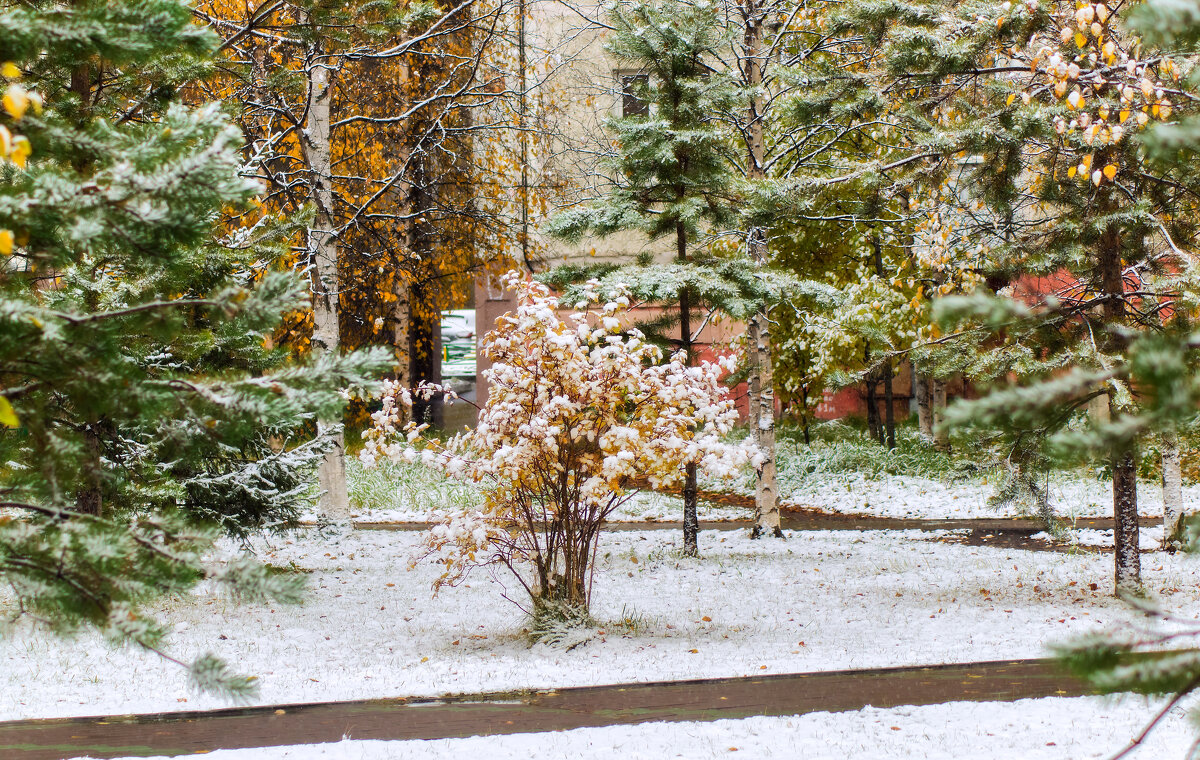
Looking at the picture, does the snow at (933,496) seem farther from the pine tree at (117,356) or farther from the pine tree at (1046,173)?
the pine tree at (117,356)

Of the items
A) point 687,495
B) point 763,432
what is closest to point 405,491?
point 687,495

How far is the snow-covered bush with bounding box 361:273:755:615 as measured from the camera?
6516 mm

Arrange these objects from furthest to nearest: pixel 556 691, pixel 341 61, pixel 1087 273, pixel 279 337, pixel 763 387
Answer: pixel 279 337 < pixel 763 387 < pixel 341 61 < pixel 1087 273 < pixel 556 691

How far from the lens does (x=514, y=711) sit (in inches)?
215

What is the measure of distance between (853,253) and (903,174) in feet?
26.4

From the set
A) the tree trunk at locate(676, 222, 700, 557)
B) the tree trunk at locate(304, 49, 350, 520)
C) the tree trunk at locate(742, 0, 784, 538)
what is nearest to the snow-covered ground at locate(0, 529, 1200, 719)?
the tree trunk at locate(676, 222, 700, 557)

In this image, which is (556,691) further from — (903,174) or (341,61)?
(341,61)

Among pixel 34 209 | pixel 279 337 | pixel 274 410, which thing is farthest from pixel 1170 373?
pixel 279 337

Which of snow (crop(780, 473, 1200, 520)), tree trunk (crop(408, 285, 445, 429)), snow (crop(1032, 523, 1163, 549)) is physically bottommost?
snow (crop(1032, 523, 1163, 549))

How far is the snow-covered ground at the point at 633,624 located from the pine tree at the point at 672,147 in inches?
67.8

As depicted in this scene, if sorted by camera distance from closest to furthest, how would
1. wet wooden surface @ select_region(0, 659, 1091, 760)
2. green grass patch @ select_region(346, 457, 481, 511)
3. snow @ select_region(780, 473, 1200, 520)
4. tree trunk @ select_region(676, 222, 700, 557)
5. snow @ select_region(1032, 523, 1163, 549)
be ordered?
wet wooden surface @ select_region(0, 659, 1091, 760)
tree trunk @ select_region(676, 222, 700, 557)
snow @ select_region(1032, 523, 1163, 549)
snow @ select_region(780, 473, 1200, 520)
green grass patch @ select_region(346, 457, 481, 511)

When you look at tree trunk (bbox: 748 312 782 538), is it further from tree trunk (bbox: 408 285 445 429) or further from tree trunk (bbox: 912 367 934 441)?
tree trunk (bbox: 912 367 934 441)

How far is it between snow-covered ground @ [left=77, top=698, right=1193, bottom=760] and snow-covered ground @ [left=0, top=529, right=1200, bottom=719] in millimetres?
1120

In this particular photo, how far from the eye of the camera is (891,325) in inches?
569
